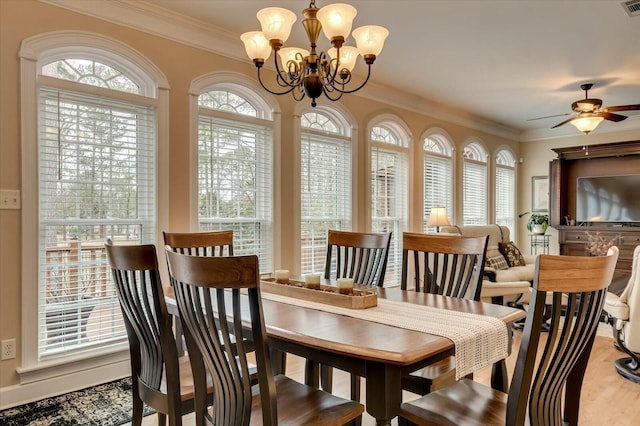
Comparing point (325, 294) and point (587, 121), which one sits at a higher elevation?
point (587, 121)

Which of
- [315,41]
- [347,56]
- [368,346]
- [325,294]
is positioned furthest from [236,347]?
[347,56]

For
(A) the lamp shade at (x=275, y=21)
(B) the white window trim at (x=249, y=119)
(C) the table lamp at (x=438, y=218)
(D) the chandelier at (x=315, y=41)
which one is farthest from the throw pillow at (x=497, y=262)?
(A) the lamp shade at (x=275, y=21)

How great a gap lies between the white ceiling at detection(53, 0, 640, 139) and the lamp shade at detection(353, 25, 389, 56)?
2.98 ft

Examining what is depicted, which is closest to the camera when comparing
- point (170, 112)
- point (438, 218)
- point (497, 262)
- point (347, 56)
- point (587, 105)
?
point (347, 56)

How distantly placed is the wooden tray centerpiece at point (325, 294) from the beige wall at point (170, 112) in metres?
1.53

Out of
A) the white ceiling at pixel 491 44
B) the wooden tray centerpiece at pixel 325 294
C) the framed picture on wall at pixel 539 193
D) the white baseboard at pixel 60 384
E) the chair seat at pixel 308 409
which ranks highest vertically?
the white ceiling at pixel 491 44

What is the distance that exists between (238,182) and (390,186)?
2301mm

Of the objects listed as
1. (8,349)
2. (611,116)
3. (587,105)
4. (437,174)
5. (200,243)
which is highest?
(587,105)

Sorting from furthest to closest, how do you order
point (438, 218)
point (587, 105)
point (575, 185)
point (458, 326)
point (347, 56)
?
point (575, 185), point (438, 218), point (587, 105), point (347, 56), point (458, 326)

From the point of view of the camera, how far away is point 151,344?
1.76 metres

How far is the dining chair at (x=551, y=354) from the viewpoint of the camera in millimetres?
1276

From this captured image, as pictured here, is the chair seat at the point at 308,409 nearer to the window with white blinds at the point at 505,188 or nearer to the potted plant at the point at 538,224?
the window with white blinds at the point at 505,188

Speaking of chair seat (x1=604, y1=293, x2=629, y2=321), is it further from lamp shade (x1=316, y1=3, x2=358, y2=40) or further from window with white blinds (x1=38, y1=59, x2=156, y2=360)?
window with white blinds (x1=38, y1=59, x2=156, y2=360)

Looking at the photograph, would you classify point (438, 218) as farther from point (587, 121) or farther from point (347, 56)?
point (347, 56)
